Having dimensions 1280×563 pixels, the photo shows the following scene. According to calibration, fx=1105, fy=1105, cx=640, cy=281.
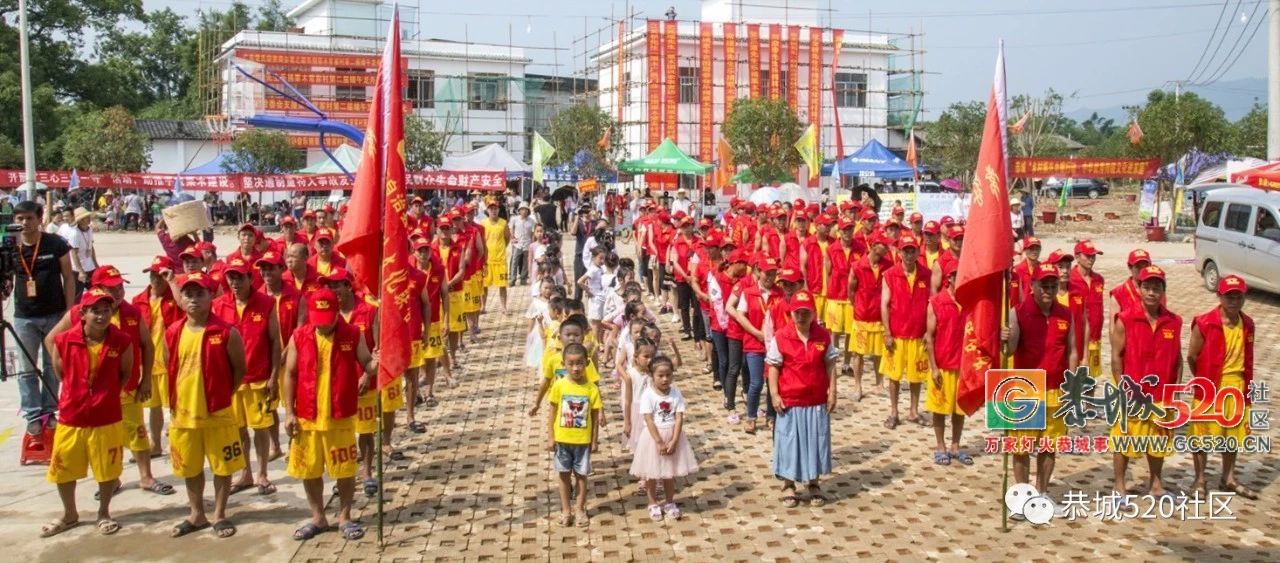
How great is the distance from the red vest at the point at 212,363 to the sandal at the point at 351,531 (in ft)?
3.49

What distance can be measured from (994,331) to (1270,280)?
11809 millimetres

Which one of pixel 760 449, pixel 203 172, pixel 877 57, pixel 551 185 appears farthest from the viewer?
pixel 877 57

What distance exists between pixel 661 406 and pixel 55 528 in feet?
12.9

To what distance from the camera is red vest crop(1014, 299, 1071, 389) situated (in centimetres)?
736

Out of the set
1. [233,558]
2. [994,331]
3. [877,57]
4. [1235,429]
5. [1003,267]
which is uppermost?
[877,57]

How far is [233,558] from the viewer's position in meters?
6.61

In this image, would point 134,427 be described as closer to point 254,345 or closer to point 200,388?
point 254,345

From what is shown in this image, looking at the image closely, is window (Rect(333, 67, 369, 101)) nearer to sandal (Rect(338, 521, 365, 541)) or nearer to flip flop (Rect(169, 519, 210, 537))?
flip flop (Rect(169, 519, 210, 537))

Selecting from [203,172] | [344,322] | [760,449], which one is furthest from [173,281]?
[203,172]

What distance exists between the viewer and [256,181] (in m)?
33.3

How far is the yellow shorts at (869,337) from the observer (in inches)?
A: 420

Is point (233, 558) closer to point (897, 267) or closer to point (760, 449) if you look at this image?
point (760, 449)

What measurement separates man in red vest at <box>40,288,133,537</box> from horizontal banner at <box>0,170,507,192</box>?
2279 cm

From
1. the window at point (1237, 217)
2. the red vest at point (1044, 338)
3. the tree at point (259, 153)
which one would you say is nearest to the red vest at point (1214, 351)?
the red vest at point (1044, 338)
